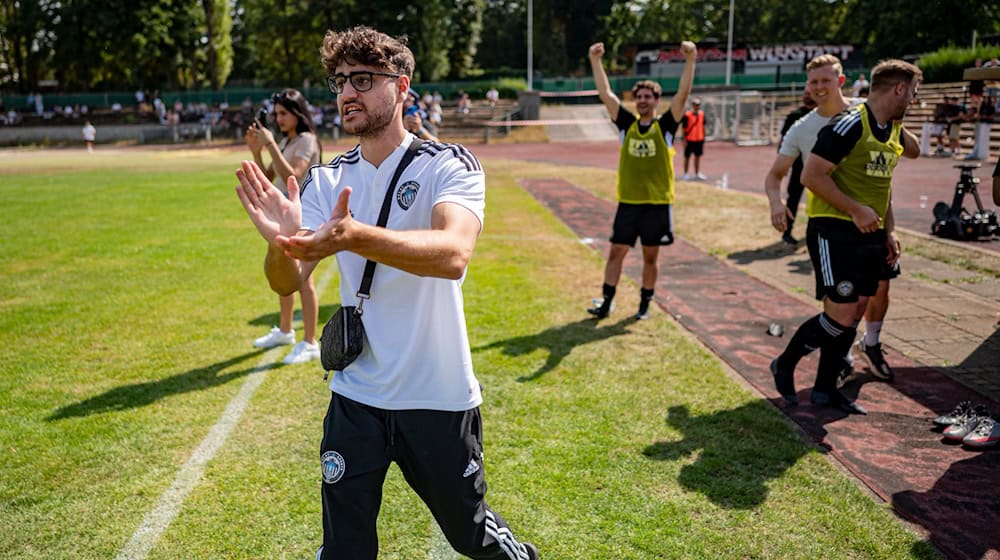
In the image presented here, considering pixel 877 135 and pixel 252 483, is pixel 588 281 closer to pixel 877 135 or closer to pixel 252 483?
pixel 877 135

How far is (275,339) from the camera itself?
22.6 feet

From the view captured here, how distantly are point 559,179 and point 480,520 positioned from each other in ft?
65.5

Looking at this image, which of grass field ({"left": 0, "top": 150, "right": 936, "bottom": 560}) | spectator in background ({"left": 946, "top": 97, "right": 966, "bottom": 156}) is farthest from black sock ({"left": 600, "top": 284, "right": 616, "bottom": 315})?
spectator in background ({"left": 946, "top": 97, "right": 966, "bottom": 156})

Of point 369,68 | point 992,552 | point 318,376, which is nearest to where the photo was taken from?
point 369,68

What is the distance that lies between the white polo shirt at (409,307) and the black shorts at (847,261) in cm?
339

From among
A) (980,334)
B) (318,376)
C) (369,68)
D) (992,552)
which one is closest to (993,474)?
(992,552)

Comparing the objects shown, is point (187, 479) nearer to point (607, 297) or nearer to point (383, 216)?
point (383, 216)

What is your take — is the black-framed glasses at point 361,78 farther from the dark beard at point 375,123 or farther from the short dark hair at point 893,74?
the short dark hair at point 893,74

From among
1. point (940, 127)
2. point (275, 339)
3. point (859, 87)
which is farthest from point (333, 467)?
point (940, 127)

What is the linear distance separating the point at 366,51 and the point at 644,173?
5.14 metres

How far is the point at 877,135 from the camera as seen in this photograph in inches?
195

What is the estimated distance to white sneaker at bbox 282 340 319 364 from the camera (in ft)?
20.9

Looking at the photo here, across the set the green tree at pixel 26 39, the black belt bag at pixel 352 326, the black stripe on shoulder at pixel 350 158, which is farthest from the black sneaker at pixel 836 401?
the green tree at pixel 26 39

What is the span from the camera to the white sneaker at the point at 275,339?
22.4 ft
